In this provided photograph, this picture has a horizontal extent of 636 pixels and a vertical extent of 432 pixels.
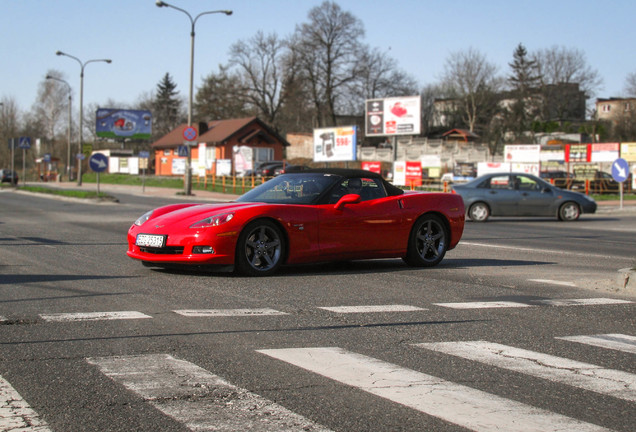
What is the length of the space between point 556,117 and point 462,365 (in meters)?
105

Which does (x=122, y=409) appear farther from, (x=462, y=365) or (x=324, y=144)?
(x=324, y=144)

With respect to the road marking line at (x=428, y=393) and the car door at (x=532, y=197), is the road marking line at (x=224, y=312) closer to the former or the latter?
the road marking line at (x=428, y=393)

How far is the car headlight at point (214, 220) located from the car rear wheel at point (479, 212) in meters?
16.2

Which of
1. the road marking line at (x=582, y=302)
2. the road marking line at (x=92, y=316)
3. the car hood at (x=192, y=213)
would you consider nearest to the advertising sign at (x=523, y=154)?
the car hood at (x=192, y=213)

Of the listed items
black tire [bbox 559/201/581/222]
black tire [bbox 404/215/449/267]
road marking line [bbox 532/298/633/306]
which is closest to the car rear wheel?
black tire [bbox 559/201/581/222]

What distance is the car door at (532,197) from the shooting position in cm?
2444

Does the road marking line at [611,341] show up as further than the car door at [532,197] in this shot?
No

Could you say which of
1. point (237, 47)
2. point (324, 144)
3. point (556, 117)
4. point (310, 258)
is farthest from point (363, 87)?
point (310, 258)

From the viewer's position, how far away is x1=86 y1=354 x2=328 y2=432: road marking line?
369cm

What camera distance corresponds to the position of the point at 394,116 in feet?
161

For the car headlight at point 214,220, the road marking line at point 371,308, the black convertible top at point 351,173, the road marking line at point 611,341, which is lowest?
the road marking line at point 611,341

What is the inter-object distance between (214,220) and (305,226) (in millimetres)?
1117

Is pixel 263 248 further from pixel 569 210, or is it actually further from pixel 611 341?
pixel 569 210

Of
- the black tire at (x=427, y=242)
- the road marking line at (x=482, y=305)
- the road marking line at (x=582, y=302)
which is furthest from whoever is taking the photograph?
the black tire at (x=427, y=242)
